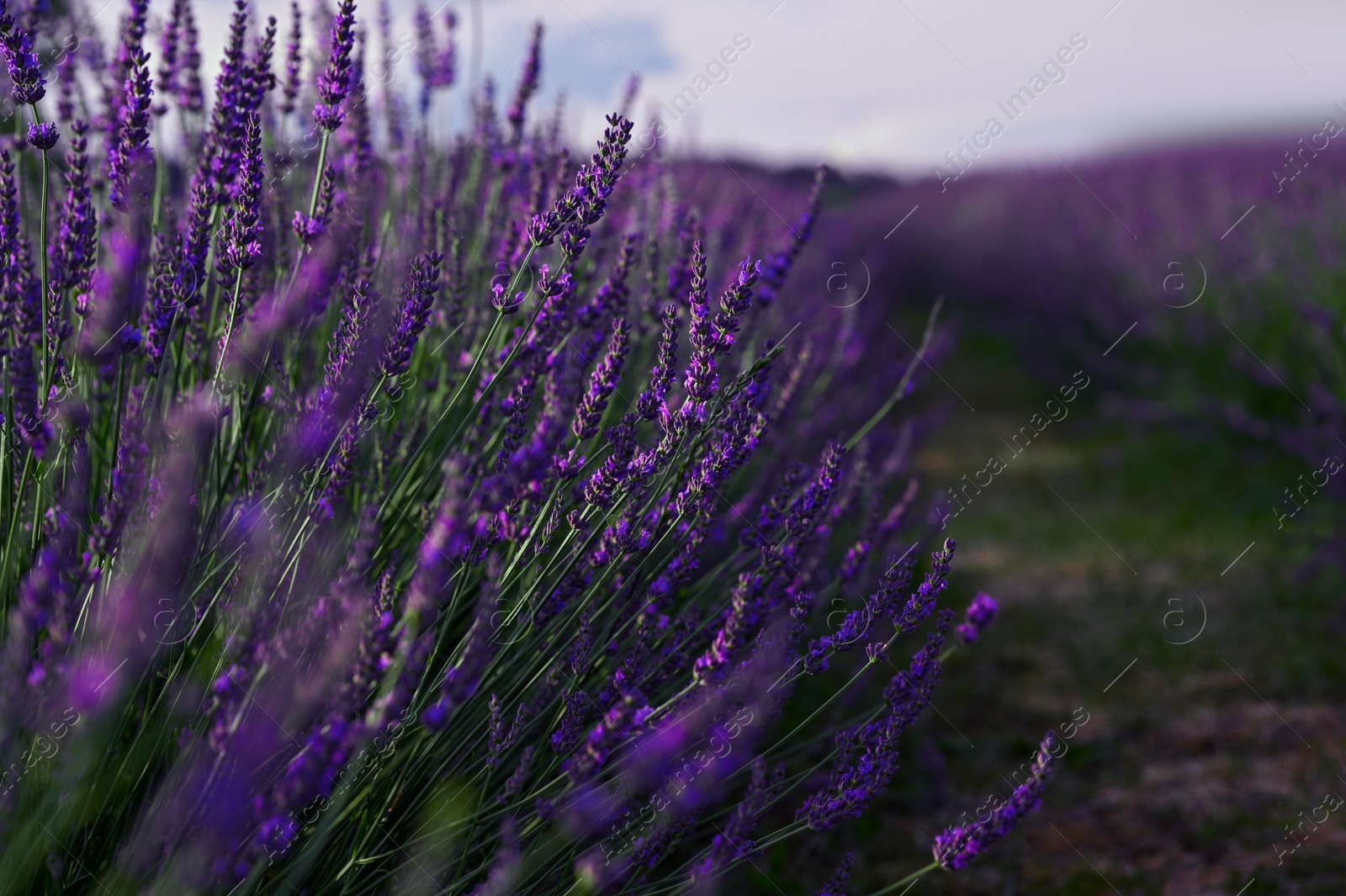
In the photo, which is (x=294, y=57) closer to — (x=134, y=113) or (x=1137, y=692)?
(x=134, y=113)

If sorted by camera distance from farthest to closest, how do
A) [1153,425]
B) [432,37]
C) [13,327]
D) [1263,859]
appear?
[1153,425], [432,37], [1263,859], [13,327]

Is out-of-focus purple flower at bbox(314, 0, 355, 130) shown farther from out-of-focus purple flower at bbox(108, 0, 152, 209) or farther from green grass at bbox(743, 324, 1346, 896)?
green grass at bbox(743, 324, 1346, 896)

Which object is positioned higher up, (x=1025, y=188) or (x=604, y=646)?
(x=1025, y=188)

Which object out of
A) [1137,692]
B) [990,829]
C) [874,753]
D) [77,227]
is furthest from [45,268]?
[1137,692]

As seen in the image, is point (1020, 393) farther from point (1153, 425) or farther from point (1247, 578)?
point (1247, 578)

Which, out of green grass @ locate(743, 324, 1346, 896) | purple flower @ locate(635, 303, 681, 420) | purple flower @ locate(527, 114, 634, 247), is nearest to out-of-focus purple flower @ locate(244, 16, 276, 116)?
purple flower @ locate(527, 114, 634, 247)

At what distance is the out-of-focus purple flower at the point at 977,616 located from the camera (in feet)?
4.35

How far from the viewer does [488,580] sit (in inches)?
44.0

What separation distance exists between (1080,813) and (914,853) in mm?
465

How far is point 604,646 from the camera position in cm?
138

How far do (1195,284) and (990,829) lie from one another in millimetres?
5791

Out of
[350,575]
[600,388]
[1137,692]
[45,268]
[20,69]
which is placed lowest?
[1137,692]

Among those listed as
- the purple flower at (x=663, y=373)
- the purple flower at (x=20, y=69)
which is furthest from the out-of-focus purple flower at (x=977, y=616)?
the purple flower at (x=20, y=69)

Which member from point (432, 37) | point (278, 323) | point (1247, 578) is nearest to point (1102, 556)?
point (1247, 578)
